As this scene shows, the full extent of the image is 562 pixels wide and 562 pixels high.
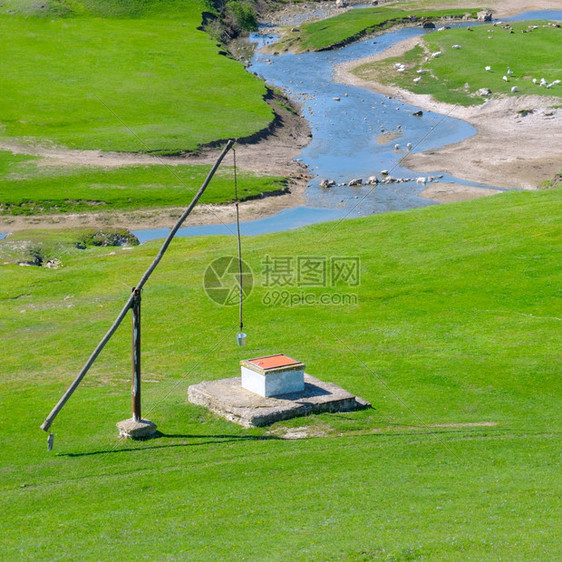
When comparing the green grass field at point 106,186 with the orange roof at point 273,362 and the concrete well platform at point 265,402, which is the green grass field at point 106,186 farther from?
the orange roof at point 273,362

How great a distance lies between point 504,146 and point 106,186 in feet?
138

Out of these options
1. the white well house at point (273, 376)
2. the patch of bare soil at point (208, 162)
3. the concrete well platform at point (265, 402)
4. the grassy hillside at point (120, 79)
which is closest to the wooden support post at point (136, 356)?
the concrete well platform at point (265, 402)

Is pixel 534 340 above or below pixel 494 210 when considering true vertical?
below

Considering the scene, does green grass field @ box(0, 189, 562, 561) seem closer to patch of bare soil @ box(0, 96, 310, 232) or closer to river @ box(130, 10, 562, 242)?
patch of bare soil @ box(0, 96, 310, 232)

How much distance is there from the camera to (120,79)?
10800 centimetres

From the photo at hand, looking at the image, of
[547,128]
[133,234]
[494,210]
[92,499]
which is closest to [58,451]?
[92,499]

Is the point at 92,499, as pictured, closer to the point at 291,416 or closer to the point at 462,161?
the point at 291,416

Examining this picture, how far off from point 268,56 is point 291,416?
119m

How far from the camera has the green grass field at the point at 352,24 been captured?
146m

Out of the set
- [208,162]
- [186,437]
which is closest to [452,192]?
[208,162]

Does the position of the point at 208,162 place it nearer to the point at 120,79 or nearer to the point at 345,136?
the point at 345,136

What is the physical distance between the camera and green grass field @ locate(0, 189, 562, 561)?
2219 centimetres

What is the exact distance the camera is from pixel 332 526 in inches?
877

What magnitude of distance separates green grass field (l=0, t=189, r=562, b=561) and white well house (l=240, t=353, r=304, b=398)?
181cm
